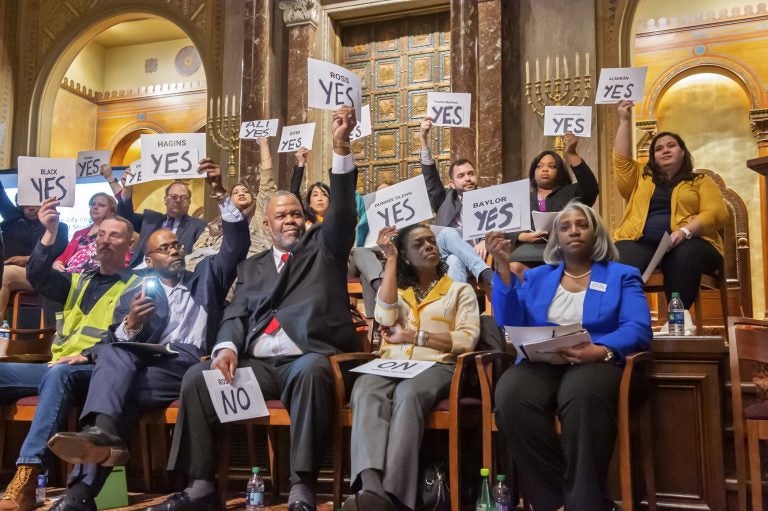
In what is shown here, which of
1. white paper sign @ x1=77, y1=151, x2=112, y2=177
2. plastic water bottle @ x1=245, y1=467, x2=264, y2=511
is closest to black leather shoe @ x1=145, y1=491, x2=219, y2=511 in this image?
plastic water bottle @ x1=245, y1=467, x2=264, y2=511

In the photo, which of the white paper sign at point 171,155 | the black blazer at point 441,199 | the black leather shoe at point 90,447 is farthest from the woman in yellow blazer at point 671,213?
the black leather shoe at point 90,447

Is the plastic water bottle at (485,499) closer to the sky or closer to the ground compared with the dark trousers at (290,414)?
closer to the ground

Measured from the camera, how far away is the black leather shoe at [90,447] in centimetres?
288

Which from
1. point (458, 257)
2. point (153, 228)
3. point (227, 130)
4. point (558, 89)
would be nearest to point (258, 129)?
point (153, 228)

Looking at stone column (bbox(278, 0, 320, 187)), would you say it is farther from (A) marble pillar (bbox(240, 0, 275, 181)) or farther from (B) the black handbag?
(B) the black handbag

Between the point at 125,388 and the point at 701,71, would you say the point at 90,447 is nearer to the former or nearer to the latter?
the point at 125,388

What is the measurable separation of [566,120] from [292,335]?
2.28m

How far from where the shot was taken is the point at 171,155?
4367 mm

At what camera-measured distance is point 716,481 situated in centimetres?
302

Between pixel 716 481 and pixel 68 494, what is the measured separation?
7.95ft

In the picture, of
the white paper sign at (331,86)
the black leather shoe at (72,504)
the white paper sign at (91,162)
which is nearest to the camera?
the black leather shoe at (72,504)

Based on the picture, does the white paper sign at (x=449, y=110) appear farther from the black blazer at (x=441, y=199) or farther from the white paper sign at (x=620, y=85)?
the white paper sign at (x=620, y=85)

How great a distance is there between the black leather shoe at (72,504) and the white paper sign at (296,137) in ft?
9.23

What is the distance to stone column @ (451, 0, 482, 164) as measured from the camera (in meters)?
6.54
